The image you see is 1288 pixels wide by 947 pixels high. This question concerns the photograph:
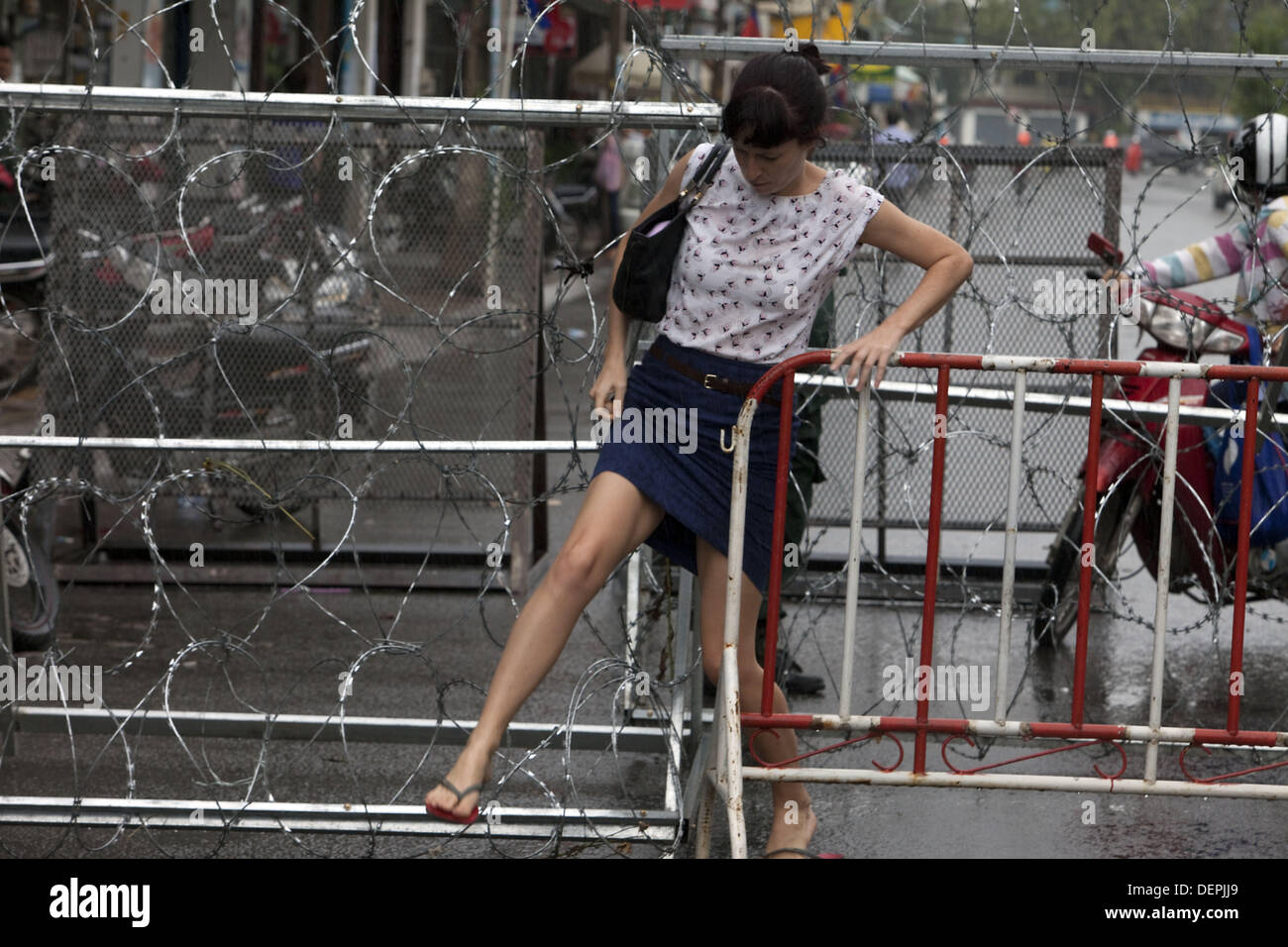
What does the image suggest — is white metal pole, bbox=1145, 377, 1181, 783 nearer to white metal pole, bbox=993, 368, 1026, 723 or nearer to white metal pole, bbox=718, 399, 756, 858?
white metal pole, bbox=993, 368, 1026, 723

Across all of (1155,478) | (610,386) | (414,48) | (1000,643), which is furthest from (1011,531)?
(414,48)

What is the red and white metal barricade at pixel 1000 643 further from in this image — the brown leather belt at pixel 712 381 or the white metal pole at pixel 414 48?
the white metal pole at pixel 414 48

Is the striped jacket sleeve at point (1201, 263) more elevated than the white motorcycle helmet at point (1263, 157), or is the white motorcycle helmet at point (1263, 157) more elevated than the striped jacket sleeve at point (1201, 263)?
the white motorcycle helmet at point (1263, 157)

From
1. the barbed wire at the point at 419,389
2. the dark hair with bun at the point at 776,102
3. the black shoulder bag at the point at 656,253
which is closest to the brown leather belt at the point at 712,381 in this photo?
the black shoulder bag at the point at 656,253

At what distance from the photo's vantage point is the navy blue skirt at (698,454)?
11.4 feet

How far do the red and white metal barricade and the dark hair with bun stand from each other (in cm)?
48

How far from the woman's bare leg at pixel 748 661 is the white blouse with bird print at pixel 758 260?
50 centimetres

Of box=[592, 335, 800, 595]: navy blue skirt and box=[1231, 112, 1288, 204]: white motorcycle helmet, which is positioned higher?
box=[1231, 112, 1288, 204]: white motorcycle helmet

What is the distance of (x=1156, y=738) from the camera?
11.8 ft

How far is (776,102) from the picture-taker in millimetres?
3225

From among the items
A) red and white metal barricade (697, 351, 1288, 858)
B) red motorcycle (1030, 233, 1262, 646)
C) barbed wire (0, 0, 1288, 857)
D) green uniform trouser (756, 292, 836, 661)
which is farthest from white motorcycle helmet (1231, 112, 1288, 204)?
red and white metal barricade (697, 351, 1288, 858)

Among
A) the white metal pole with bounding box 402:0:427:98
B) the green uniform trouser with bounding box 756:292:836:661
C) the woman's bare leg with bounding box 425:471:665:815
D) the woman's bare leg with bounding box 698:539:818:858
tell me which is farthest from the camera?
the white metal pole with bounding box 402:0:427:98

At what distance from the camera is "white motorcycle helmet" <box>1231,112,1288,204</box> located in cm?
532

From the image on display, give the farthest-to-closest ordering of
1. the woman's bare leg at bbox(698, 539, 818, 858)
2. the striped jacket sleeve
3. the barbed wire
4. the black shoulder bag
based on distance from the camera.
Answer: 1. the striped jacket sleeve
2. the barbed wire
3. the woman's bare leg at bbox(698, 539, 818, 858)
4. the black shoulder bag
